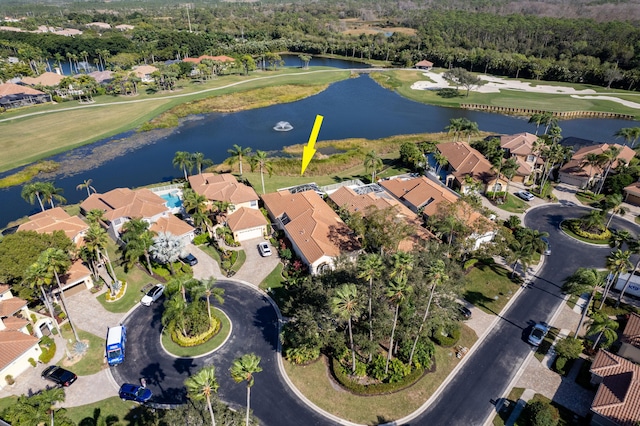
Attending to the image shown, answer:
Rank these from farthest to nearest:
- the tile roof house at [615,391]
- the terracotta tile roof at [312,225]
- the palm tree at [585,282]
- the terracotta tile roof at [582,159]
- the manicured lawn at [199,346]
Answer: the terracotta tile roof at [582,159] < the terracotta tile roof at [312,225] < the manicured lawn at [199,346] < the palm tree at [585,282] < the tile roof house at [615,391]

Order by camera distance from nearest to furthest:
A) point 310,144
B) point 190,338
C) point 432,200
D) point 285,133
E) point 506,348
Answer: point 506,348 < point 190,338 < point 310,144 < point 432,200 < point 285,133

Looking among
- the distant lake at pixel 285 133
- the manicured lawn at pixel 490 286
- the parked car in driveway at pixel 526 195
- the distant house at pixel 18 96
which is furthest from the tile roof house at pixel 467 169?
the distant house at pixel 18 96

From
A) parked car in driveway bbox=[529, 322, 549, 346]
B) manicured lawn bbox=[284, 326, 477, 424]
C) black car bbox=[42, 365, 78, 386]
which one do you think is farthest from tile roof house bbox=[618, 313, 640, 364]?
black car bbox=[42, 365, 78, 386]

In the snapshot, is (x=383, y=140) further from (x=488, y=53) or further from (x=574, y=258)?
(x=488, y=53)

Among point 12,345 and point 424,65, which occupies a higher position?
point 424,65

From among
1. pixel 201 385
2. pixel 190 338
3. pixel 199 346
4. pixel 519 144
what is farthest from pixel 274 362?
pixel 519 144

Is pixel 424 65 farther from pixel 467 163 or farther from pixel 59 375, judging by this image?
pixel 59 375

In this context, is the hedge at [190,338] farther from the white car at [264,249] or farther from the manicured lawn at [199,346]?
the white car at [264,249]
